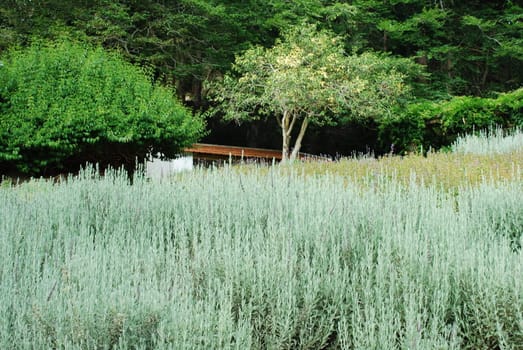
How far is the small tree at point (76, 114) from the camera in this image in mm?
10594

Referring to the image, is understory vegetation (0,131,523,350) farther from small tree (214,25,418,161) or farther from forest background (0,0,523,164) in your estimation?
forest background (0,0,523,164)

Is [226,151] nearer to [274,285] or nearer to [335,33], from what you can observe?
[335,33]

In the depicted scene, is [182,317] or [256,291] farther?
[256,291]

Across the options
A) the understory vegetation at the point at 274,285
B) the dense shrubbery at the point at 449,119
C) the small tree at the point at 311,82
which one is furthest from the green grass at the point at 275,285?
the dense shrubbery at the point at 449,119

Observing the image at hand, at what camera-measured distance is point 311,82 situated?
573 inches

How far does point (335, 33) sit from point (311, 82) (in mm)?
4770

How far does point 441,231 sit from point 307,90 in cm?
1197

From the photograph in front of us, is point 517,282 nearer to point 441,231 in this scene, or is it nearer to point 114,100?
point 441,231

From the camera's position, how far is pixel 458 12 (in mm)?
22078

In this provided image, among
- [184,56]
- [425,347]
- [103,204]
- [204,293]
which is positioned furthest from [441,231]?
[184,56]

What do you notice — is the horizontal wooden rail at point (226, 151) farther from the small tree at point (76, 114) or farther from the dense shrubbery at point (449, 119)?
the small tree at point (76, 114)

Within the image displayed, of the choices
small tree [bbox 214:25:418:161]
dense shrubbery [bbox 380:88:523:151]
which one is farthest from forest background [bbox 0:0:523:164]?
small tree [bbox 214:25:418:161]

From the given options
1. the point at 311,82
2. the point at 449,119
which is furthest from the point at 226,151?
the point at 449,119

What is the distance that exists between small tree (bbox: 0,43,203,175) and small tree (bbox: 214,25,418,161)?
3.61m
